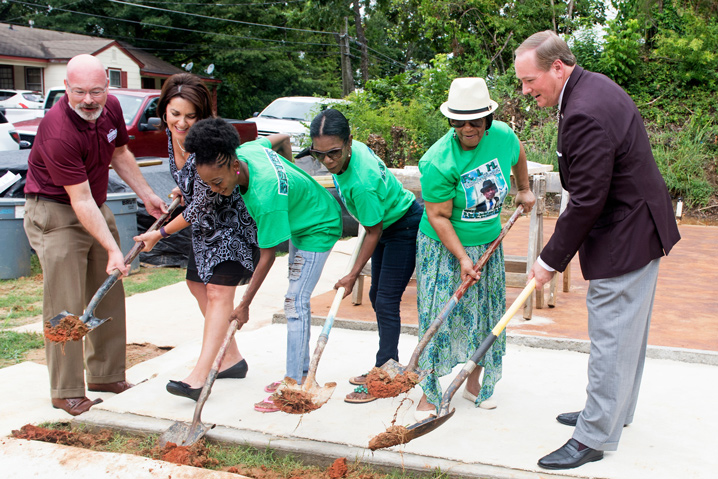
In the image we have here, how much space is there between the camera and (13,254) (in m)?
7.04

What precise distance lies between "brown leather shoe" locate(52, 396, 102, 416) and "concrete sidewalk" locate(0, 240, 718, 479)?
0.05 metres

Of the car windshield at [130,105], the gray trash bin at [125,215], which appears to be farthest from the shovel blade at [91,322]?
the car windshield at [130,105]

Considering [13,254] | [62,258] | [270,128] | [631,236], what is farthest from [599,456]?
[270,128]

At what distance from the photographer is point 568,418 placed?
11.1ft

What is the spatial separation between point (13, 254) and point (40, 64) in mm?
28609

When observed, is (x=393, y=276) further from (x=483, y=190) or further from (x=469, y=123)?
(x=469, y=123)

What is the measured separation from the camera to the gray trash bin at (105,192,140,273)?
23.8 ft

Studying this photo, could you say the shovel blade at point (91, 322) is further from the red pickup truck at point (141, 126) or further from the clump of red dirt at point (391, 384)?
the red pickup truck at point (141, 126)

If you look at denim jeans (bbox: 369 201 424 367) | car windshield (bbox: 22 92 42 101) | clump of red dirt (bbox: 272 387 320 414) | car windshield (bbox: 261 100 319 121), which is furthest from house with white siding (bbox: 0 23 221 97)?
clump of red dirt (bbox: 272 387 320 414)

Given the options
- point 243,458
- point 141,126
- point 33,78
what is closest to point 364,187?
point 243,458

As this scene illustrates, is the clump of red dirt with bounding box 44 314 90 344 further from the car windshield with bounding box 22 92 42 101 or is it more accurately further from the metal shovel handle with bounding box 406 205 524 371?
the car windshield with bounding box 22 92 42 101

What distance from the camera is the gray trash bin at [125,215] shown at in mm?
7254

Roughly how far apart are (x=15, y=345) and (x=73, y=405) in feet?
5.06

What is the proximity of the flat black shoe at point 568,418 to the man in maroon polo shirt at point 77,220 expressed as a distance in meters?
2.47
